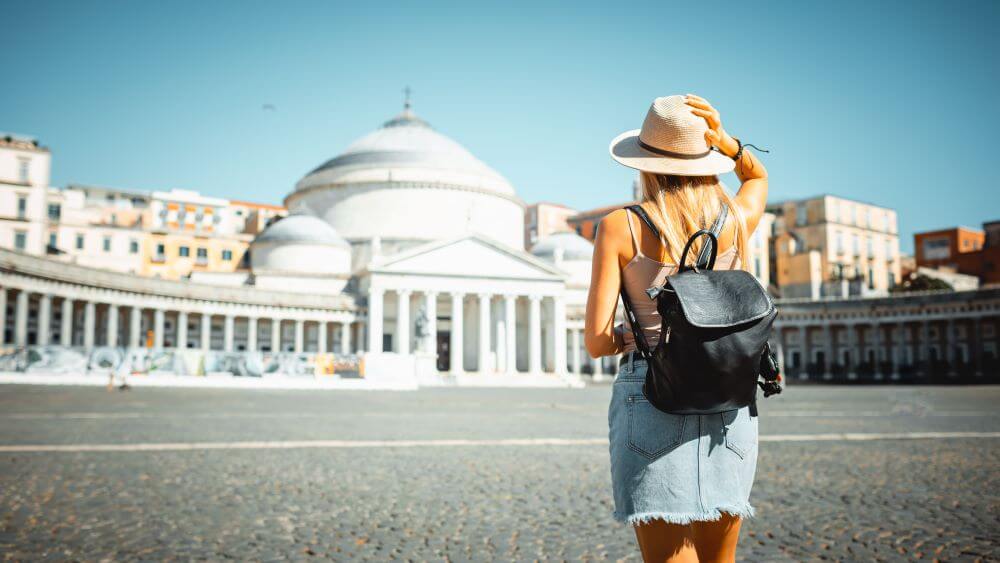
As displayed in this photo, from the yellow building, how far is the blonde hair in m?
77.4

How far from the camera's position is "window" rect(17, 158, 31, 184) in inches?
2331

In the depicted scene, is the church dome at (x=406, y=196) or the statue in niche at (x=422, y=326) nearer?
the statue in niche at (x=422, y=326)

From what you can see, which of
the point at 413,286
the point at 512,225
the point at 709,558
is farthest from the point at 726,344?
the point at 512,225

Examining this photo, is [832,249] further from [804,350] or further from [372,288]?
[372,288]

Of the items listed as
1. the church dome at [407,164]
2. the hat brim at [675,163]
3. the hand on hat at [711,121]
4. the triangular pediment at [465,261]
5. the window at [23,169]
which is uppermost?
the church dome at [407,164]

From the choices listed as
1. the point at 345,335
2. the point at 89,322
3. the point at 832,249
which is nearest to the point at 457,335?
the point at 345,335

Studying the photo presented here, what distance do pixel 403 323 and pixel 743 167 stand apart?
189ft

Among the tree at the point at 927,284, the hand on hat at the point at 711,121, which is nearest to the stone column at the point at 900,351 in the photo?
the tree at the point at 927,284

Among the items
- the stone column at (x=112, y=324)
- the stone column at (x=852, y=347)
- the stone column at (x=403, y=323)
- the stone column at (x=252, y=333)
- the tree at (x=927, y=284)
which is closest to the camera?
the stone column at (x=112, y=324)

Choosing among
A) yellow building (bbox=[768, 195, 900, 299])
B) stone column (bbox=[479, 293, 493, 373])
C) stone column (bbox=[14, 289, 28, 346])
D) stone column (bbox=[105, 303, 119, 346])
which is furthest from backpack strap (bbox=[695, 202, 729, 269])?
yellow building (bbox=[768, 195, 900, 299])

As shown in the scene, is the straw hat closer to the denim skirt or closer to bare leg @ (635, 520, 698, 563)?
the denim skirt

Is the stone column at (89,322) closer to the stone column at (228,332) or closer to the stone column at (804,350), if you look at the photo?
the stone column at (228,332)

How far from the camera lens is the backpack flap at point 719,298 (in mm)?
2523

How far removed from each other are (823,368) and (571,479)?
2545 inches
